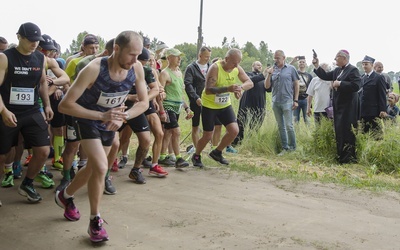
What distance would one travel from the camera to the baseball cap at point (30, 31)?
5199 mm

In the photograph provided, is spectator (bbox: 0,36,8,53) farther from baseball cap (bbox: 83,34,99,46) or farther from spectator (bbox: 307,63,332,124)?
spectator (bbox: 307,63,332,124)

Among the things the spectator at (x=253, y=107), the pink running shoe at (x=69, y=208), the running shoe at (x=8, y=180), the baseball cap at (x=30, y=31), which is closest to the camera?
the pink running shoe at (x=69, y=208)

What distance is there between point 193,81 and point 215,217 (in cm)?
416

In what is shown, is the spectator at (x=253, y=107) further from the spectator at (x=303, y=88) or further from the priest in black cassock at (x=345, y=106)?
the priest in black cassock at (x=345, y=106)

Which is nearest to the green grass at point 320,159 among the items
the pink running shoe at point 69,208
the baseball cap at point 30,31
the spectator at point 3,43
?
the pink running shoe at point 69,208

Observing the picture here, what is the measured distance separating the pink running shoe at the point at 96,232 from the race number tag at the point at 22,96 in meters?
1.92

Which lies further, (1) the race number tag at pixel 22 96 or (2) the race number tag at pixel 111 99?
(1) the race number tag at pixel 22 96

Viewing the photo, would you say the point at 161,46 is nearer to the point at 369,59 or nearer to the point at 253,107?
the point at 253,107

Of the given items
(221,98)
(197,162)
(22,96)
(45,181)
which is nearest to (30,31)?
(22,96)

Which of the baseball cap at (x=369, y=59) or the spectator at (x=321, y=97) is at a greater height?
the baseball cap at (x=369, y=59)

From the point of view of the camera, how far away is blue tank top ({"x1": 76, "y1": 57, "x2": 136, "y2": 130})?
14.5 feet

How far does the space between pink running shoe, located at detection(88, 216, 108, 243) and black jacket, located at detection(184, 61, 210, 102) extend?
175 inches

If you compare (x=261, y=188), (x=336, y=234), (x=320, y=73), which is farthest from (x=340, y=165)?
(x=336, y=234)

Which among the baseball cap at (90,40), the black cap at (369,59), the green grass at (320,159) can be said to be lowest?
the green grass at (320,159)
